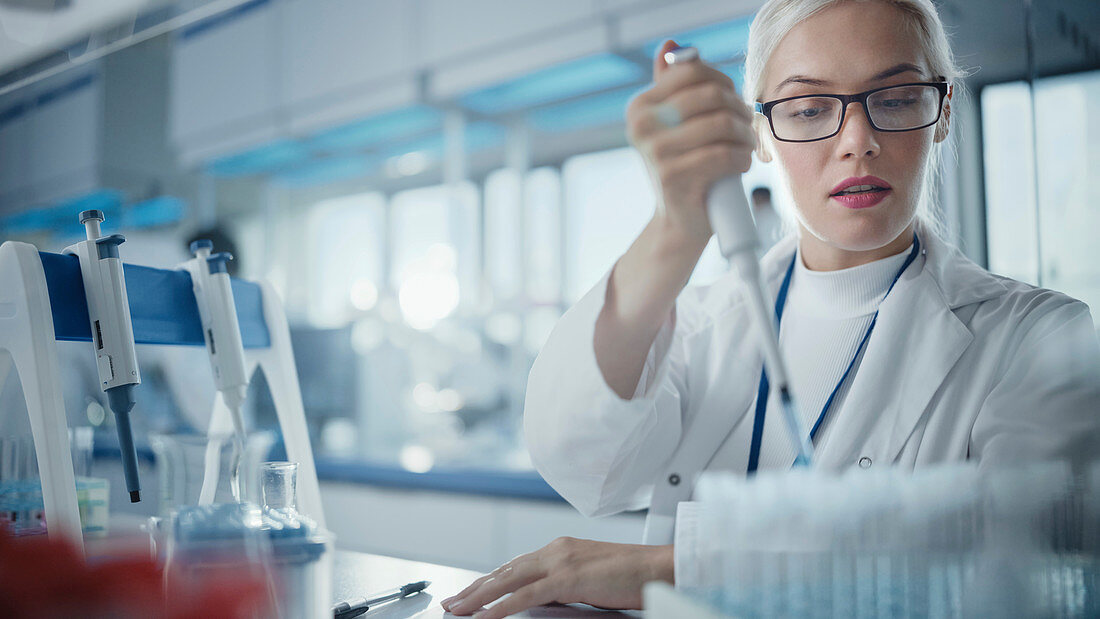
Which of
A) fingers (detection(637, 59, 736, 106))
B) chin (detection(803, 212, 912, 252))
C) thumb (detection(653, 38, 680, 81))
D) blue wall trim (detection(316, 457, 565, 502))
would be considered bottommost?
blue wall trim (detection(316, 457, 565, 502))

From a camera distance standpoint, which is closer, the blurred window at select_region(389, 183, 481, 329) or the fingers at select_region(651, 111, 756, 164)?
the fingers at select_region(651, 111, 756, 164)

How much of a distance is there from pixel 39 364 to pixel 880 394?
97 centimetres

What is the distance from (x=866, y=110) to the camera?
0.90m

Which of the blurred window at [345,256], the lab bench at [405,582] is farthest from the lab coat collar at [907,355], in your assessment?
the blurred window at [345,256]

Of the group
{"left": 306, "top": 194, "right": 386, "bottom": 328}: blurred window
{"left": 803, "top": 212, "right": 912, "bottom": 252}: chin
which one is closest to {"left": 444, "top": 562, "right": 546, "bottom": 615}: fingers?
{"left": 803, "top": 212, "right": 912, "bottom": 252}: chin

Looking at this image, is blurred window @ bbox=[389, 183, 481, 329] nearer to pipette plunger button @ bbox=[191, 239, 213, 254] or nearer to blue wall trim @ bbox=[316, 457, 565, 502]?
blue wall trim @ bbox=[316, 457, 565, 502]

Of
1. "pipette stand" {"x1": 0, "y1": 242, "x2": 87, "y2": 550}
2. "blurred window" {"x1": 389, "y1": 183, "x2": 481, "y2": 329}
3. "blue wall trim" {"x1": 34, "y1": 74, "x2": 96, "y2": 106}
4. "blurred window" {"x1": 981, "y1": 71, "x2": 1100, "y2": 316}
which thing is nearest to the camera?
"pipette stand" {"x1": 0, "y1": 242, "x2": 87, "y2": 550}

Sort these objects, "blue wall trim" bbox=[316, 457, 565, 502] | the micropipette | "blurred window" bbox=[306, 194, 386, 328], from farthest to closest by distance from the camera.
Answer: "blurred window" bbox=[306, 194, 386, 328] < "blue wall trim" bbox=[316, 457, 565, 502] < the micropipette

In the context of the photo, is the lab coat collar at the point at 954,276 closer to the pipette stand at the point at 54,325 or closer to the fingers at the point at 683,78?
the fingers at the point at 683,78

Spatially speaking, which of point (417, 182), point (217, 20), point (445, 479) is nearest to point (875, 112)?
point (445, 479)

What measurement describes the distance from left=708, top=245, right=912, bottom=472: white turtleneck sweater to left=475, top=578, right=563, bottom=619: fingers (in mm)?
383

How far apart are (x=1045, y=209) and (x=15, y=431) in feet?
7.18

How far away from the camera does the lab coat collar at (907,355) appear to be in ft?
3.14

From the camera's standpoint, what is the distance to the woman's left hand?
75 centimetres
